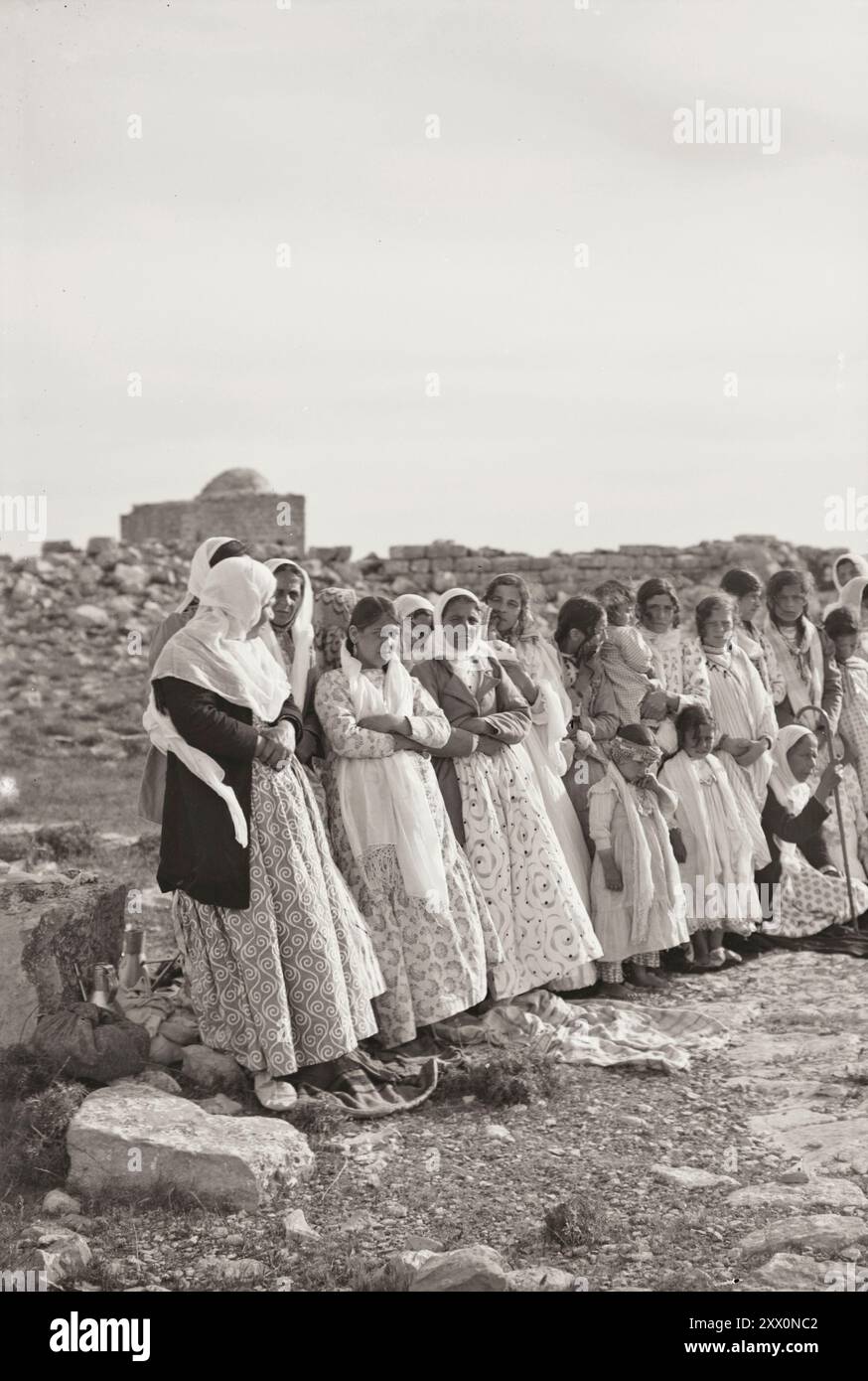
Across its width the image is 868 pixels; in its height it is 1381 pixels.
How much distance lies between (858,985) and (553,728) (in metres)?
1.95

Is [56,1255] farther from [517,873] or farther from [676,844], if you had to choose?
[676,844]

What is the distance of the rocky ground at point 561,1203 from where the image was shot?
420cm

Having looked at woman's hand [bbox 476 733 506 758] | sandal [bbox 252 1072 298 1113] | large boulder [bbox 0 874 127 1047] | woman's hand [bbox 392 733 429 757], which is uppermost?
woman's hand [bbox 392 733 429 757]

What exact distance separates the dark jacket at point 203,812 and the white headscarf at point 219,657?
0.11ft

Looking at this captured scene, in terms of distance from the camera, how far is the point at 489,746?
6547mm

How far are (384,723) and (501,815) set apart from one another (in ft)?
2.89

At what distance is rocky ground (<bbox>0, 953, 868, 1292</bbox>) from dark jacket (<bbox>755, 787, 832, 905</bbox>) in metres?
2.06

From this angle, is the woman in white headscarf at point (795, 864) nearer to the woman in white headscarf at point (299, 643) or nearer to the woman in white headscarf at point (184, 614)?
the woman in white headscarf at point (299, 643)

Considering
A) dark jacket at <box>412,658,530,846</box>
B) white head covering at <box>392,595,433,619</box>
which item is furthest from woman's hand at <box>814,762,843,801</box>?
white head covering at <box>392,595,433,619</box>

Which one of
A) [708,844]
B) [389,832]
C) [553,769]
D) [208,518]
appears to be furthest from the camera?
[208,518]

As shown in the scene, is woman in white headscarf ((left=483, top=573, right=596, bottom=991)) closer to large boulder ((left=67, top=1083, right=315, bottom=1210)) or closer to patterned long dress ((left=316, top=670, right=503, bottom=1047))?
patterned long dress ((left=316, top=670, right=503, bottom=1047))

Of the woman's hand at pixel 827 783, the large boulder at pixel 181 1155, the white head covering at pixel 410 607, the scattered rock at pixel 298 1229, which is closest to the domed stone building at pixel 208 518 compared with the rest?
the woman's hand at pixel 827 783

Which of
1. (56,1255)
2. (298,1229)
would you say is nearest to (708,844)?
(298,1229)

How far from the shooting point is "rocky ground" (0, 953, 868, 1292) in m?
4.20
